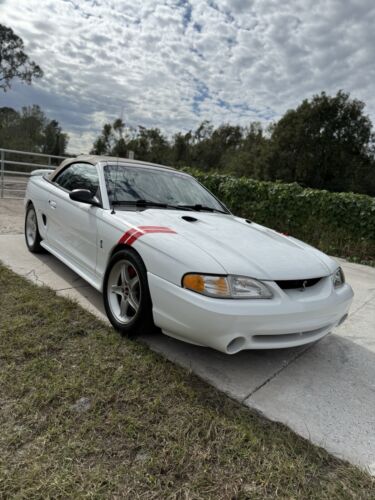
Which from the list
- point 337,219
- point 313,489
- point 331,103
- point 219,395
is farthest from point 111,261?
point 331,103

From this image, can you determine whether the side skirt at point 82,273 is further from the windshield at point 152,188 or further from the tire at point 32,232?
the windshield at point 152,188

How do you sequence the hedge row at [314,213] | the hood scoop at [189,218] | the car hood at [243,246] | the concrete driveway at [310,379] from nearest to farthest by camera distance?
the concrete driveway at [310,379] < the car hood at [243,246] < the hood scoop at [189,218] < the hedge row at [314,213]

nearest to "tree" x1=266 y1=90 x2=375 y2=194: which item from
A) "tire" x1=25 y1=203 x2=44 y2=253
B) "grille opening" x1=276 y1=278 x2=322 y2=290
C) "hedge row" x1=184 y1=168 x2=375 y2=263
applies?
"hedge row" x1=184 y1=168 x2=375 y2=263

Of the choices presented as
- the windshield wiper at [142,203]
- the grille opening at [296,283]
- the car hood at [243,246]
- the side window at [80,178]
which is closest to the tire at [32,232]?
the side window at [80,178]

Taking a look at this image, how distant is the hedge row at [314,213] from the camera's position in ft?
23.9

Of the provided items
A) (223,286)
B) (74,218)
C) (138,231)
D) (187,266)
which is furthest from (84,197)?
(223,286)

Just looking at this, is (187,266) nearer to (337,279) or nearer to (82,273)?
(337,279)

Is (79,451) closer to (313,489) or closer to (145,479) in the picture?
(145,479)

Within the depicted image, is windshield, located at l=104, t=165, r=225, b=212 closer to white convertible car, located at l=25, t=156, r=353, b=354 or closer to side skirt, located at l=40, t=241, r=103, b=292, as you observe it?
white convertible car, located at l=25, t=156, r=353, b=354

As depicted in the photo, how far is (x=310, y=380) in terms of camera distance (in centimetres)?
261

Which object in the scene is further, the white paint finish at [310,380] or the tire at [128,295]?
the tire at [128,295]

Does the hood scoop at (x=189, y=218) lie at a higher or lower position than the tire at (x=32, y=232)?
higher

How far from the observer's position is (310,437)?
2.04 meters

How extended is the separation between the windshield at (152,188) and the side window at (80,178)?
0.16 metres
